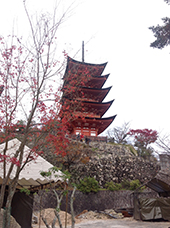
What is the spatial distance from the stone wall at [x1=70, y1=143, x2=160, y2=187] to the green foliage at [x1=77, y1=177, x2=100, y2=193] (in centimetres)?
61

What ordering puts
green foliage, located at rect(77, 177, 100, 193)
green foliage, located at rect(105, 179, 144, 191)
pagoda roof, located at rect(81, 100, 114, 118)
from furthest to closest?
pagoda roof, located at rect(81, 100, 114, 118) < green foliage, located at rect(105, 179, 144, 191) < green foliage, located at rect(77, 177, 100, 193)

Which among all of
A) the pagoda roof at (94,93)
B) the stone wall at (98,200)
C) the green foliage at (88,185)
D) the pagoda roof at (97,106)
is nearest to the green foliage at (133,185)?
the stone wall at (98,200)

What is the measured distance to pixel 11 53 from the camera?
5.00 meters

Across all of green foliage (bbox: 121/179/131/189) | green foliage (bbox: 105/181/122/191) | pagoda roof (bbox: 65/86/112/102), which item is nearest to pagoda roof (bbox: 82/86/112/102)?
pagoda roof (bbox: 65/86/112/102)

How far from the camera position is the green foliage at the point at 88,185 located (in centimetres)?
1506

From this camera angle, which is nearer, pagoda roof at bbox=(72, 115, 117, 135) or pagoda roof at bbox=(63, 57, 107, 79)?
pagoda roof at bbox=(63, 57, 107, 79)

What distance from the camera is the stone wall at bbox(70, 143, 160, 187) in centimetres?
1658

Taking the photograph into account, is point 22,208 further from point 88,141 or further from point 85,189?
point 88,141

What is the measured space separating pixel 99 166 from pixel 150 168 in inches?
224

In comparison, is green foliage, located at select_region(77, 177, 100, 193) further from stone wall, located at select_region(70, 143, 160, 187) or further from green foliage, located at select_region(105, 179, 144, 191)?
green foliage, located at select_region(105, 179, 144, 191)

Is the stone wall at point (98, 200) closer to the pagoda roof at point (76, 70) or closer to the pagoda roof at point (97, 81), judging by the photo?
the pagoda roof at point (76, 70)

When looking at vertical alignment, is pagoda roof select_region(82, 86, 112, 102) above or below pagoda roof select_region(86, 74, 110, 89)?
below

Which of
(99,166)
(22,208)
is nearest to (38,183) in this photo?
(22,208)

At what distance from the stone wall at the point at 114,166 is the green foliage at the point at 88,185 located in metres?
0.61
